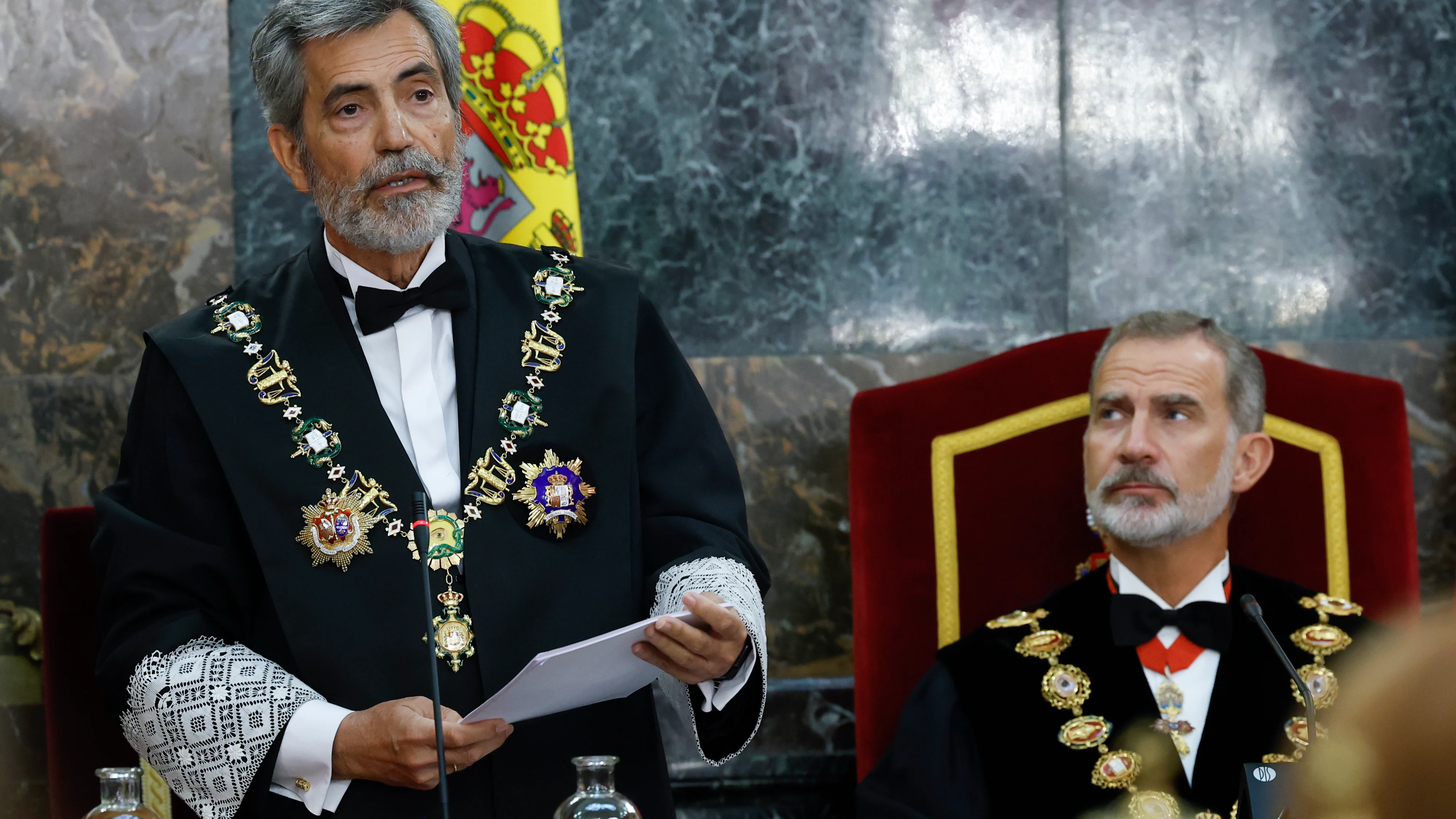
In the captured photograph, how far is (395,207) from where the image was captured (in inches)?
79.1

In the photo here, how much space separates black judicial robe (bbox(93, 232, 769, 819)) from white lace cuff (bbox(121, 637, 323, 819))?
0.08ft

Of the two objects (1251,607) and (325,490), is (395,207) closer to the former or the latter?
(325,490)

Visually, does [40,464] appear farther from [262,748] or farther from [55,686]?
[262,748]

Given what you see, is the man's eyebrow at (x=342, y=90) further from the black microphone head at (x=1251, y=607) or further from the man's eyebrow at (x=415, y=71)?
the black microphone head at (x=1251, y=607)

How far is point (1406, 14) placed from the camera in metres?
3.31

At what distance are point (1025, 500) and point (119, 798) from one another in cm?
183

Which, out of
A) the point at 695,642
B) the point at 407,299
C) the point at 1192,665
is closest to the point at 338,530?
the point at 407,299

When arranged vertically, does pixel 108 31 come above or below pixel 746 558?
above

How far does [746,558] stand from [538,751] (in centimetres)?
37

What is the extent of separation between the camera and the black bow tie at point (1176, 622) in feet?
8.45

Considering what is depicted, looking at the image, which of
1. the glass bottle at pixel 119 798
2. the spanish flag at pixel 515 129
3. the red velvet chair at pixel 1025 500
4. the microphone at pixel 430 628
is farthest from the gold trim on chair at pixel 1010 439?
the glass bottle at pixel 119 798

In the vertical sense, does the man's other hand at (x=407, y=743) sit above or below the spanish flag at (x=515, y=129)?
below

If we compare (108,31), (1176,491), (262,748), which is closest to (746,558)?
(262,748)

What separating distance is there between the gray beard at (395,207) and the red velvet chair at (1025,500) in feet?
3.59
